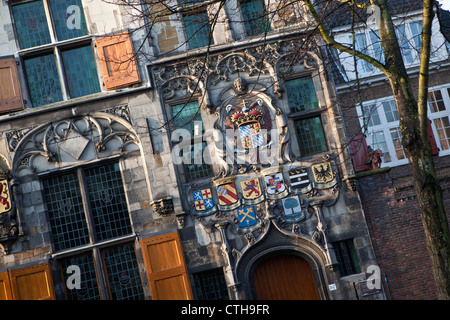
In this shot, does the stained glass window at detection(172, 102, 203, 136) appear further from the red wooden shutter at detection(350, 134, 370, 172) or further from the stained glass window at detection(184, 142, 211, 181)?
the red wooden shutter at detection(350, 134, 370, 172)

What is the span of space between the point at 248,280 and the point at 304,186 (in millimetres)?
2697

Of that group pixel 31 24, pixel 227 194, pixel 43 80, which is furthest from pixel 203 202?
pixel 31 24

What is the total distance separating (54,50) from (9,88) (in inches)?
61.4

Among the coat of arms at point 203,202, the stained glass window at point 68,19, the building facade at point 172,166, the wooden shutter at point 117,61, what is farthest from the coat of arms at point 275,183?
the stained glass window at point 68,19

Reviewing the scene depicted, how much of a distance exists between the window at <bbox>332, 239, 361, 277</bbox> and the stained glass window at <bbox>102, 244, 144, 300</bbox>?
16.3 ft

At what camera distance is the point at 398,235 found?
13.3 m

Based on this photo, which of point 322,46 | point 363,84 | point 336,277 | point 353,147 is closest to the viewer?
point 336,277

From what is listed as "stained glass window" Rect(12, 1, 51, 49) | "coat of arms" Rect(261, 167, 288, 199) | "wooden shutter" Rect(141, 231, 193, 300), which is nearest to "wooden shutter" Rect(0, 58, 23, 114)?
"stained glass window" Rect(12, 1, 51, 49)

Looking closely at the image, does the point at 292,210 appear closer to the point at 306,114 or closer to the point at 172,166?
the point at 306,114

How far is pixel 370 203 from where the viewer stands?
44.2 feet

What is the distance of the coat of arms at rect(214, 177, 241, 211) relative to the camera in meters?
13.4

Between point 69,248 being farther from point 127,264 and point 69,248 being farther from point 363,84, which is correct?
point 363,84
